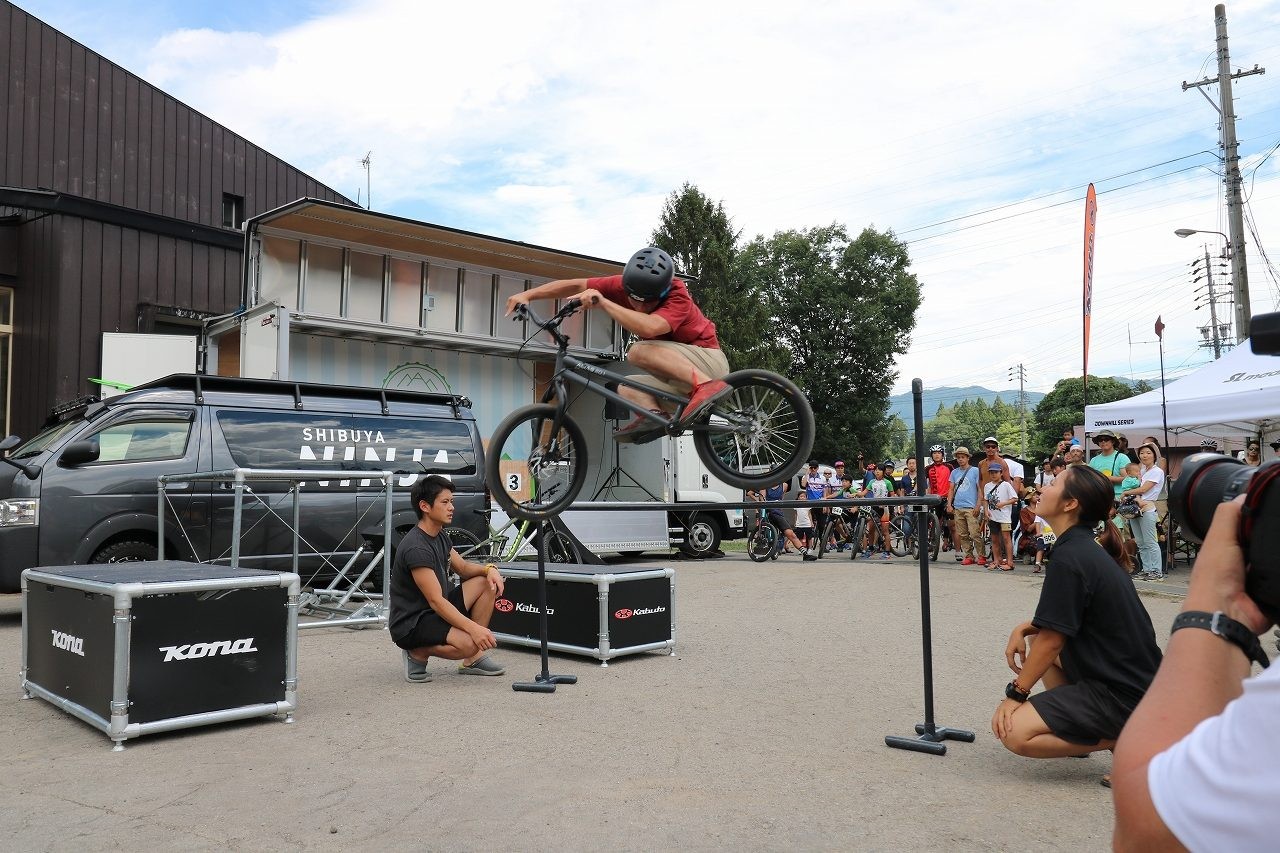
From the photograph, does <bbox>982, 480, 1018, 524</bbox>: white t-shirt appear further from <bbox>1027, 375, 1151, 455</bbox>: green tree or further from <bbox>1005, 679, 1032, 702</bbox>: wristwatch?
<bbox>1027, 375, 1151, 455</bbox>: green tree

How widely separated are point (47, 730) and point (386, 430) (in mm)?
6313

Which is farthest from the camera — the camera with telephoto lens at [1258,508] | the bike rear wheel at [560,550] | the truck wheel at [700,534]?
the truck wheel at [700,534]

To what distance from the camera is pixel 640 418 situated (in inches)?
205

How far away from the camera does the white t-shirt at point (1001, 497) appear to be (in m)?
14.8

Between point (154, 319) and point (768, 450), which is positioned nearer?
point (768, 450)

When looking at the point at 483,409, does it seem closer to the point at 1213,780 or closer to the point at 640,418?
the point at 640,418

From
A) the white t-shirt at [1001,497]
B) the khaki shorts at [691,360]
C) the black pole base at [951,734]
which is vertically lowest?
the black pole base at [951,734]

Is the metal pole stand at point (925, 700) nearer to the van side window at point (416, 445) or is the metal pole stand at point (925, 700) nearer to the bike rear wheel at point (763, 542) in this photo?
the van side window at point (416, 445)

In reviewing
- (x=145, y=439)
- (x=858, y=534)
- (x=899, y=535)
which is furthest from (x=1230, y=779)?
(x=899, y=535)

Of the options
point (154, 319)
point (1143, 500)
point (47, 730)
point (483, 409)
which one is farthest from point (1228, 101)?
point (47, 730)

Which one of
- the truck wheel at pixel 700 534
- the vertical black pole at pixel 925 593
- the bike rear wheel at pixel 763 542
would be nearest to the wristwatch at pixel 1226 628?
the vertical black pole at pixel 925 593

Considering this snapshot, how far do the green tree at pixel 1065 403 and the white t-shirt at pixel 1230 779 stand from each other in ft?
244

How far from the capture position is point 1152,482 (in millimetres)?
12648

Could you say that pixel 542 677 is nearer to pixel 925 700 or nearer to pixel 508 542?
pixel 925 700
